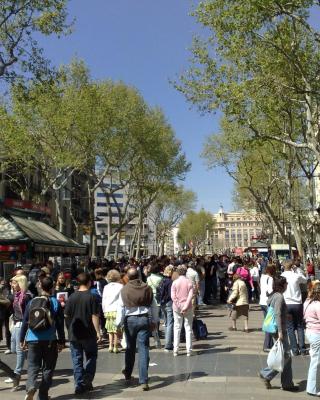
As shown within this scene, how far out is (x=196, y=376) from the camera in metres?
7.74

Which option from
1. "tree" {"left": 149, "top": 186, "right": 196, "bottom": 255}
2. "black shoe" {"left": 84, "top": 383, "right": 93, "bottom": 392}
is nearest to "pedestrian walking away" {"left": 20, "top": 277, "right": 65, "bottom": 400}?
"black shoe" {"left": 84, "top": 383, "right": 93, "bottom": 392}

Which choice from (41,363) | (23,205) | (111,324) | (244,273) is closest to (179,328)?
(111,324)

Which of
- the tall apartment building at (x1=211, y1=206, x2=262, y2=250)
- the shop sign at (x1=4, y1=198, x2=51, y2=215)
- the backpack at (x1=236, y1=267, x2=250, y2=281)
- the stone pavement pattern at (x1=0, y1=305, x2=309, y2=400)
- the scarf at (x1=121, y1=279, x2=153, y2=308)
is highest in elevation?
the tall apartment building at (x1=211, y1=206, x2=262, y2=250)

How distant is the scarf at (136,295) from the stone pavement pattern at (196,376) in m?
1.19

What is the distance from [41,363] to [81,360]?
1.96ft

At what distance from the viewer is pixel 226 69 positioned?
18.0 metres

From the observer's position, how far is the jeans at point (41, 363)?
6250mm

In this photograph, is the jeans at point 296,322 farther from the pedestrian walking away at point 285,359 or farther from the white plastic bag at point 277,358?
the white plastic bag at point 277,358

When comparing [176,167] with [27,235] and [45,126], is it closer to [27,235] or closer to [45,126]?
[45,126]

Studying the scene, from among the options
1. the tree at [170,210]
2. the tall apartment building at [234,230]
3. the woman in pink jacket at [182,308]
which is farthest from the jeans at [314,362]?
the tall apartment building at [234,230]

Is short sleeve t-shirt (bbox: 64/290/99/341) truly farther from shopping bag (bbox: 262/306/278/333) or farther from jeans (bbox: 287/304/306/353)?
jeans (bbox: 287/304/306/353)

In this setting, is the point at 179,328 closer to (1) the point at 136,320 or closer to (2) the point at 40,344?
(1) the point at 136,320

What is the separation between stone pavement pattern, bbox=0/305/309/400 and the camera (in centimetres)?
675

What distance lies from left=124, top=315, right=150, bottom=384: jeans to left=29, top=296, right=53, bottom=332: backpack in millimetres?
1289
